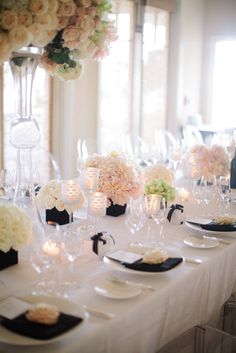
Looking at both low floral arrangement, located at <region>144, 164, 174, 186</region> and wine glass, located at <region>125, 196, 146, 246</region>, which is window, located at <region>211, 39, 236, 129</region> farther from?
wine glass, located at <region>125, 196, 146, 246</region>

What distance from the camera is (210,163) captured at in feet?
9.92

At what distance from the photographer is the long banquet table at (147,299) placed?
1.34 metres

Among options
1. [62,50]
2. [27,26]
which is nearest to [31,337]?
[27,26]

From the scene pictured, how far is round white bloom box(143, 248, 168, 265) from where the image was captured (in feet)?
5.56

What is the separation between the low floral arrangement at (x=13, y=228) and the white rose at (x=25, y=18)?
633 mm

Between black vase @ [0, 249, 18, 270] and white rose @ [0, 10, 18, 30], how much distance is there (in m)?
0.78

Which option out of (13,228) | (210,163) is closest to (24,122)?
(13,228)

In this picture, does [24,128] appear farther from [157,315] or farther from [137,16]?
[137,16]

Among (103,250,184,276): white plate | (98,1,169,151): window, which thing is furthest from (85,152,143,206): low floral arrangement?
(98,1,169,151): window

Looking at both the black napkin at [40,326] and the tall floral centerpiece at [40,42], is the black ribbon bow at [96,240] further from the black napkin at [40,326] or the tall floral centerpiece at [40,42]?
the black napkin at [40,326]

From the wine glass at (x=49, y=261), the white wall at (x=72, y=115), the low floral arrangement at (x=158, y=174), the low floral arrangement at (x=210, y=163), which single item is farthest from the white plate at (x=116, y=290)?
the white wall at (x=72, y=115)

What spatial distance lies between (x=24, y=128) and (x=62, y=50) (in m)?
0.37

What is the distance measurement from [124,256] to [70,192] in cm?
42

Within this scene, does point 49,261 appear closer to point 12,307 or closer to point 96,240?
point 12,307
